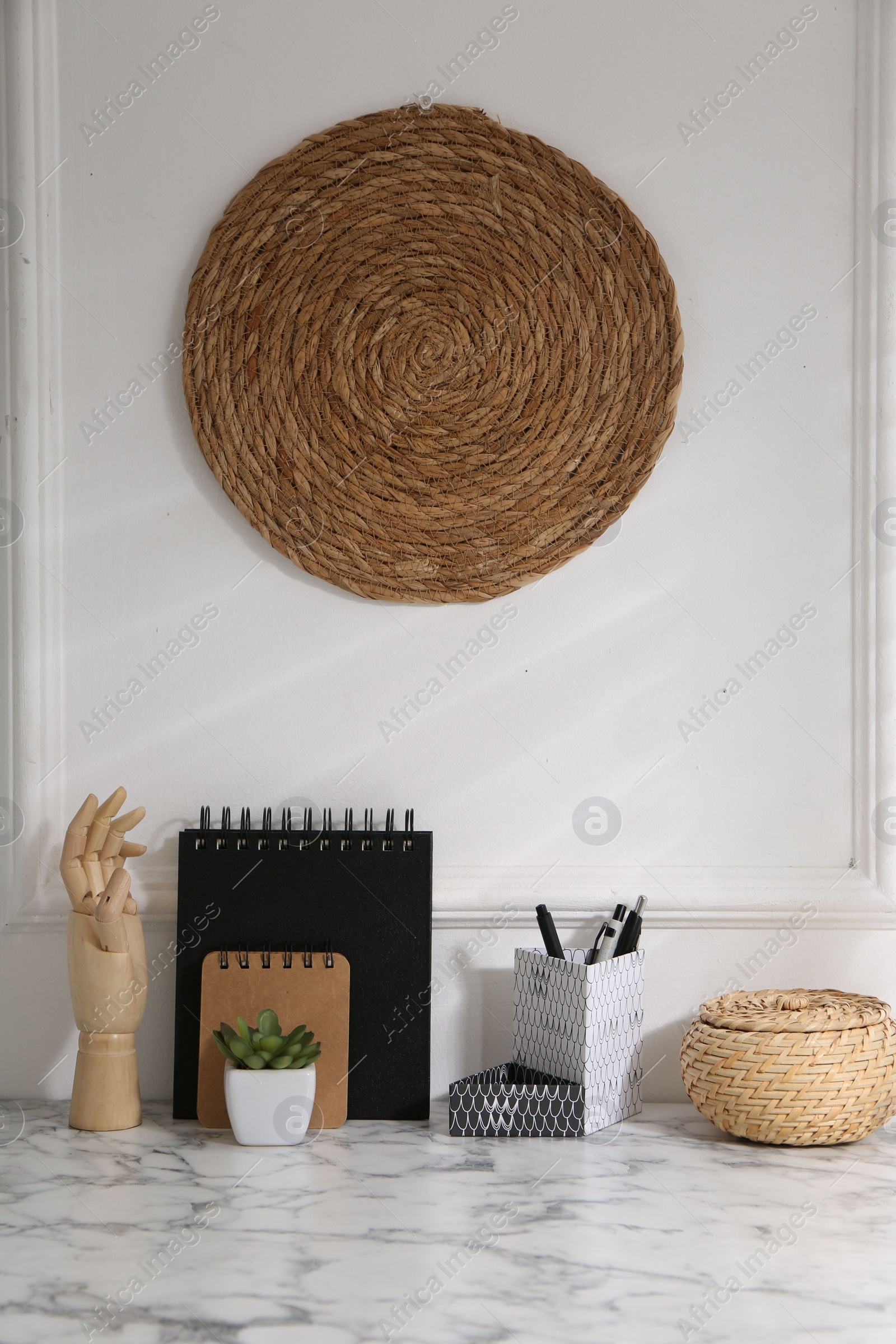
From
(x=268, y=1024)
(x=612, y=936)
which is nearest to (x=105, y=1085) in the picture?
(x=268, y=1024)

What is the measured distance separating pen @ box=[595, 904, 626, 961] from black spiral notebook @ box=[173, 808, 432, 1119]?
166 millimetres

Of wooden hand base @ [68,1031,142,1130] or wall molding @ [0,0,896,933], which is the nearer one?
wooden hand base @ [68,1031,142,1130]

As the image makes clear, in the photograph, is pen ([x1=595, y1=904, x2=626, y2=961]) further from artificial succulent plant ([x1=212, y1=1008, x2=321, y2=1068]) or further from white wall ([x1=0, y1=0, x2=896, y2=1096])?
artificial succulent plant ([x1=212, y1=1008, x2=321, y2=1068])

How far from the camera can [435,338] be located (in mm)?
1120

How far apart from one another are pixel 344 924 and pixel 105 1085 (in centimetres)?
26

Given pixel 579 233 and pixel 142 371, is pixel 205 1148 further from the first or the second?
pixel 579 233

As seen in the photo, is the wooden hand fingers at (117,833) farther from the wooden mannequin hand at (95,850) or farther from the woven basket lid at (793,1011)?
the woven basket lid at (793,1011)

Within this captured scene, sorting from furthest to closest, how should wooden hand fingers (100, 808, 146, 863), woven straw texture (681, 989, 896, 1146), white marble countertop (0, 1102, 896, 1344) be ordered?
wooden hand fingers (100, 808, 146, 863)
woven straw texture (681, 989, 896, 1146)
white marble countertop (0, 1102, 896, 1344)

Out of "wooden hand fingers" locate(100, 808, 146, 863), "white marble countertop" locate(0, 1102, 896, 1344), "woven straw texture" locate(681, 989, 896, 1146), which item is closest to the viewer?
"white marble countertop" locate(0, 1102, 896, 1344)

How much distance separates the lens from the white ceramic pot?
0.94m

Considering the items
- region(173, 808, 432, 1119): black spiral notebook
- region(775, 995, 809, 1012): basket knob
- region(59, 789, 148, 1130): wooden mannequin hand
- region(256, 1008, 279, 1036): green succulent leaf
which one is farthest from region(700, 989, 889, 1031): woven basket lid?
region(59, 789, 148, 1130): wooden mannequin hand

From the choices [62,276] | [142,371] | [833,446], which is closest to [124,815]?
[142,371]

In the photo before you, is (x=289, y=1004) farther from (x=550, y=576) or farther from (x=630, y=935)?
(x=550, y=576)

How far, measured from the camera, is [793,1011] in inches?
38.5
